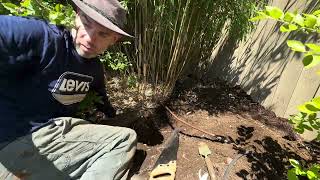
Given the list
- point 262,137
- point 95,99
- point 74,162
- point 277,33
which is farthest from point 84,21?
point 277,33

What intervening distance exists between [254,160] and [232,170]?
19cm

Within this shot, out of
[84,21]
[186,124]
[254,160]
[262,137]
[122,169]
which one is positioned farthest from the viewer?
[186,124]

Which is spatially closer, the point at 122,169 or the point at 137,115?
the point at 122,169

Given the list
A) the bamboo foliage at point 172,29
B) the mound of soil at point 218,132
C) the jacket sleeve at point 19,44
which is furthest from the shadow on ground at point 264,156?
the jacket sleeve at point 19,44

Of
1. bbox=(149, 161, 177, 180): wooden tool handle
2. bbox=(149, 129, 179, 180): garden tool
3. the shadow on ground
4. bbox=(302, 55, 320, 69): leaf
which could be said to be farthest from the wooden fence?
bbox=(302, 55, 320, 69): leaf

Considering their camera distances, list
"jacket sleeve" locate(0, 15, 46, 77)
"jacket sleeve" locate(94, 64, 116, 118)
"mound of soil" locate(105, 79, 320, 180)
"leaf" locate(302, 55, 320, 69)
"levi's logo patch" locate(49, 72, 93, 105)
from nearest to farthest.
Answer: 1. "leaf" locate(302, 55, 320, 69)
2. "jacket sleeve" locate(0, 15, 46, 77)
3. "levi's logo patch" locate(49, 72, 93, 105)
4. "jacket sleeve" locate(94, 64, 116, 118)
5. "mound of soil" locate(105, 79, 320, 180)

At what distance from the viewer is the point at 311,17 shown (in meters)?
1.21

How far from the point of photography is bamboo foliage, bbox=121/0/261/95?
3.37 m

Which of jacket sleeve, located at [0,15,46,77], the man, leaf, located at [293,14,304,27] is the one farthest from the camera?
the man

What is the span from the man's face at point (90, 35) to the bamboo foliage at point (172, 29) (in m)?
1.00

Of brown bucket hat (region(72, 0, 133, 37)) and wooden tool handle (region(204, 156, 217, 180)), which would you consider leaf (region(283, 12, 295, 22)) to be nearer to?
brown bucket hat (region(72, 0, 133, 37))

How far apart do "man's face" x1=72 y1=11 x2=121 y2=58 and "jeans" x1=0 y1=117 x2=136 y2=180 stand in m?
0.52

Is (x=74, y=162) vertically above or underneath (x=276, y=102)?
underneath

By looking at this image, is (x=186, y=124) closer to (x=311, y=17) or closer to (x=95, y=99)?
(x=95, y=99)
